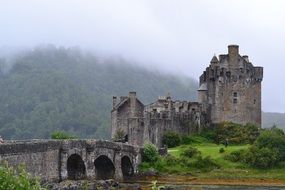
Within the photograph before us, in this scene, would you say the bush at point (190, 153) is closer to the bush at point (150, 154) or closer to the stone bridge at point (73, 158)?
the bush at point (150, 154)

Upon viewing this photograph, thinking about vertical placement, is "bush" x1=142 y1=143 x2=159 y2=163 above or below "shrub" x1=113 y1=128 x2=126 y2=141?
below

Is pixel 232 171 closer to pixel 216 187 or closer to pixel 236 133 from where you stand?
pixel 216 187

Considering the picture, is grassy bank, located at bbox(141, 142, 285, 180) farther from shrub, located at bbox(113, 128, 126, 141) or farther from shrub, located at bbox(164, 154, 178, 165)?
shrub, located at bbox(113, 128, 126, 141)

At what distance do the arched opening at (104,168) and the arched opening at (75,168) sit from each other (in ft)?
10.4

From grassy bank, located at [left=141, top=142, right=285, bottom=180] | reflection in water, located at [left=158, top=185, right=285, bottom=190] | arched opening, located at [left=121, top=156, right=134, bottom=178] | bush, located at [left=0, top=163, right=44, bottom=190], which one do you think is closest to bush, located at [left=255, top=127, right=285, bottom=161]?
grassy bank, located at [left=141, top=142, right=285, bottom=180]

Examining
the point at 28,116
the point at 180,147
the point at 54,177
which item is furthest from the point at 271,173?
the point at 28,116

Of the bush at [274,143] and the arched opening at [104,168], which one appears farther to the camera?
the bush at [274,143]

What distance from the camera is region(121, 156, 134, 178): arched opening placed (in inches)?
2566

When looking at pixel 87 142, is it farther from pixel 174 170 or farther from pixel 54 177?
pixel 174 170

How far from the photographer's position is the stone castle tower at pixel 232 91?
8688 centimetres

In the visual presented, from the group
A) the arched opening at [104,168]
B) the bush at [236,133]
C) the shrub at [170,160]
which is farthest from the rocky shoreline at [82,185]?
the bush at [236,133]

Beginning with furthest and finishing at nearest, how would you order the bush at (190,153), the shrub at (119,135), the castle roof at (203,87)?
the castle roof at (203,87) → the shrub at (119,135) → the bush at (190,153)

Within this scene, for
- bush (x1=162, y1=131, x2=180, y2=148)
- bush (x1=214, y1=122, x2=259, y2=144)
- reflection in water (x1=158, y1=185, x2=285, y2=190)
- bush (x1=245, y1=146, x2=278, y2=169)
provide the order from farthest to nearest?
bush (x1=214, y1=122, x2=259, y2=144) < bush (x1=162, y1=131, x2=180, y2=148) < bush (x1=245, y1=146, x2=278, y2=169) < reflection in water (x1=158, y1=185, x2=285, y2=190)

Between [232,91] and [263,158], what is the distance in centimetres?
2226
